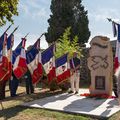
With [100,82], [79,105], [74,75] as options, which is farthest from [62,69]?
[79,105]

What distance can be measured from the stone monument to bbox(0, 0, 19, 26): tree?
329 inches

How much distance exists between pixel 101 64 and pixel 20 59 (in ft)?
9.55

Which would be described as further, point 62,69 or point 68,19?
point 68,19

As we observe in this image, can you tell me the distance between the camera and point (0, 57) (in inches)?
521

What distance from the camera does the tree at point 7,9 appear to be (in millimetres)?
21039

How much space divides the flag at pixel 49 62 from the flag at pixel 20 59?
96cm

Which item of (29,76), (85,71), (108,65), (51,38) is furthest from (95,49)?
(51,38)

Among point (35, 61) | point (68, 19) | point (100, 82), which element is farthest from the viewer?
point (68, 19)

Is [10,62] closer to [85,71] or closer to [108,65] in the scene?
[108,65]

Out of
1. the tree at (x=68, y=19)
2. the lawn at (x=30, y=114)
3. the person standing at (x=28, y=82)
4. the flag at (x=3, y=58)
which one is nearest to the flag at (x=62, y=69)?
the person standing at (x=28, y=82)

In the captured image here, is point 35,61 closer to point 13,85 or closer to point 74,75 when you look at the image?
point 13,85

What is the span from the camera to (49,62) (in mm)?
14984

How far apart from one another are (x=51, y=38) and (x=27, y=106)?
21.2 metres

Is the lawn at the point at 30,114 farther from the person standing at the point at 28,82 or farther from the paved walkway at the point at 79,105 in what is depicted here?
the person standing at the point at 28,82
